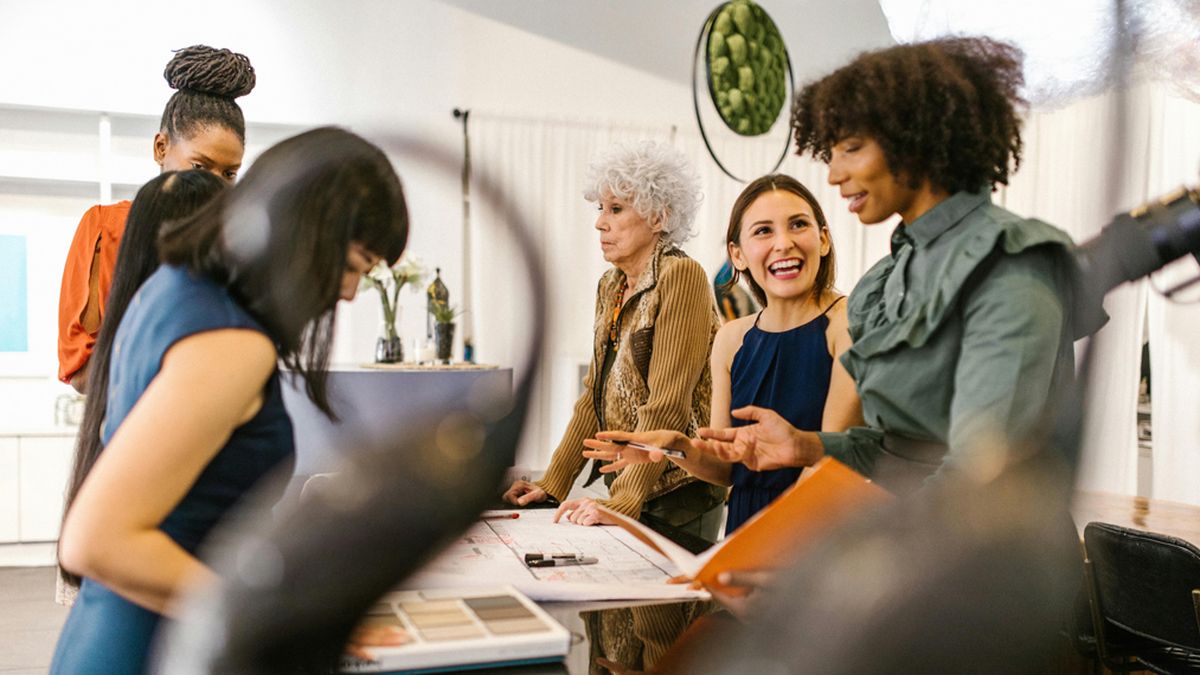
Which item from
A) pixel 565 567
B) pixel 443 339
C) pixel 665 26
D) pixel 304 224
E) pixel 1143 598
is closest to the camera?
pixel 304 224

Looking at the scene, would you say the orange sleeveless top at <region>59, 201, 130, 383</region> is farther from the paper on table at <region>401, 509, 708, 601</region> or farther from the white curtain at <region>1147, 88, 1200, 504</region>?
the white curtain at <region>1147, 88, 1200, 504</region>

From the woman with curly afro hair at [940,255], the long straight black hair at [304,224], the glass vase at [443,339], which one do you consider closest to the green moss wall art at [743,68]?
the glass vase at [443,339]

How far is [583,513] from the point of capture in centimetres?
129

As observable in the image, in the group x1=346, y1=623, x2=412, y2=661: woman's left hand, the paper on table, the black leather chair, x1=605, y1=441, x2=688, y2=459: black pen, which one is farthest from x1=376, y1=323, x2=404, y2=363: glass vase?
x1=346, y1=623, x2=412, y2=661: woman's left hand

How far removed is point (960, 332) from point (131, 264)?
801mm

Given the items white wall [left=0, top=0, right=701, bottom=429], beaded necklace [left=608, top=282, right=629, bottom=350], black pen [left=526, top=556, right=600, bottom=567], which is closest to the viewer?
black pen [left=526, top=556, right=600, bottom=567]

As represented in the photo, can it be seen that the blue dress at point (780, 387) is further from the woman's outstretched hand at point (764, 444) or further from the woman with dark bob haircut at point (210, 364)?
the woman with dark bob haircut at point (210, 364)

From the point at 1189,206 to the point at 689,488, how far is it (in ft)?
3.92

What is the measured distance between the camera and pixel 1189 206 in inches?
16.9

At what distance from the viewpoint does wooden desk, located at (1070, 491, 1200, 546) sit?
2145mm

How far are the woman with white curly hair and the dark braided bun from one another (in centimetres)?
73

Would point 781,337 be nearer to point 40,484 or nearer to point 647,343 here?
point 647,343

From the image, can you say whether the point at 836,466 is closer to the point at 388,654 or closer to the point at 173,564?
the point at 388,654

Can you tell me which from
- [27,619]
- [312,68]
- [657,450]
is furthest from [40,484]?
[657,450]
